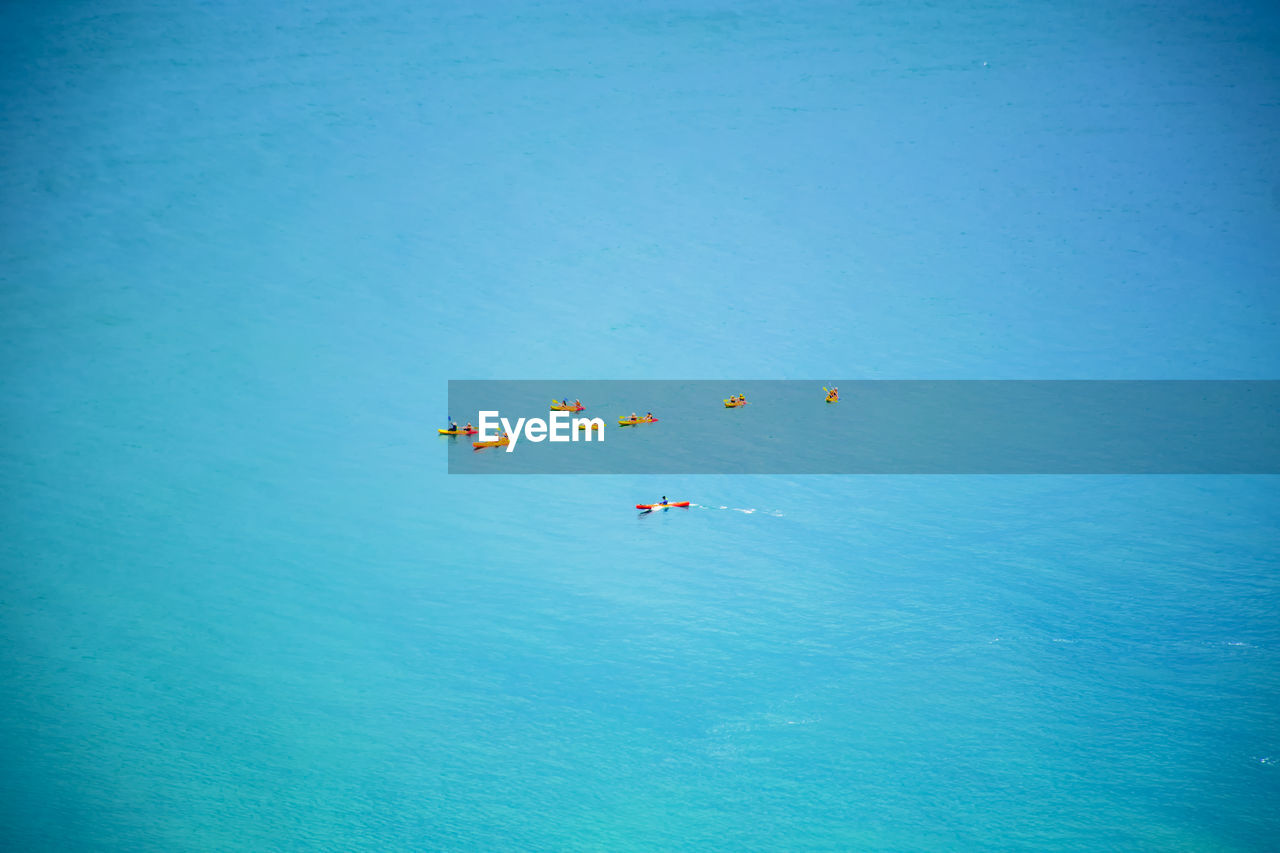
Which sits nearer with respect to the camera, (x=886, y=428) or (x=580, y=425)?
(x=886, y=428)

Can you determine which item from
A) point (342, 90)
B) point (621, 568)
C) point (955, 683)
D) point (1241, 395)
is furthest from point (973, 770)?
point (342, 90)

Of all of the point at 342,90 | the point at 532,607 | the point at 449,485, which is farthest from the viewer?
the point at 342,90

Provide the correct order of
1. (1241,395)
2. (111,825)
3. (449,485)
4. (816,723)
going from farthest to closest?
(1241,395)
(449,485)
(816,723)
(111,825)

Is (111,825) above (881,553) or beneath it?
beneath

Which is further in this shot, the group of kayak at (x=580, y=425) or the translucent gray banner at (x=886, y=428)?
the group of kayak at (x=580, y=425)

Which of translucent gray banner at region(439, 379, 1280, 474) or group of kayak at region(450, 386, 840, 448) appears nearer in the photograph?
translucent gray banner at region(439, 379, 1280, 474)

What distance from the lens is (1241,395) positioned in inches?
440

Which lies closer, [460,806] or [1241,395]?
[460,806]

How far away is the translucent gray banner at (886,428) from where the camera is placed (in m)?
10.4

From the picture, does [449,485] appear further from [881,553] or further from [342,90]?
[342,90]

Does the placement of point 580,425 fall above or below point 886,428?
above

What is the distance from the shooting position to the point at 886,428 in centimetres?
1089

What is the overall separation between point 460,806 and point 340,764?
Answer: 89 cm

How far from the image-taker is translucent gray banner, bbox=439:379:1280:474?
1041cm
